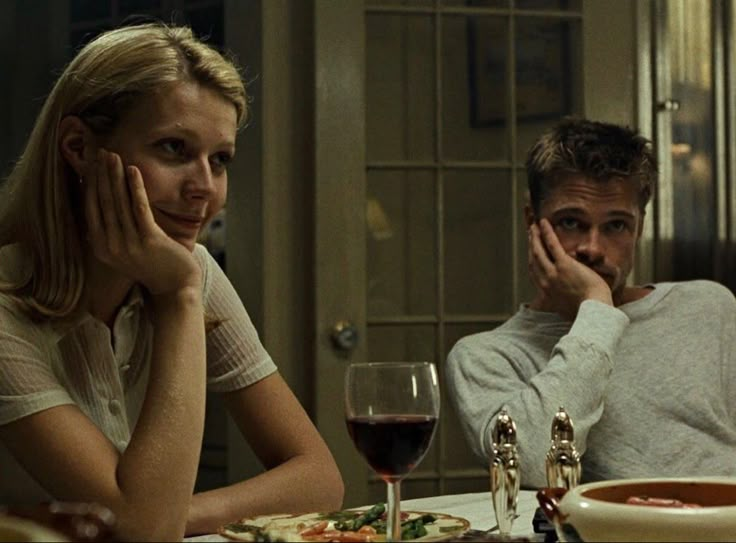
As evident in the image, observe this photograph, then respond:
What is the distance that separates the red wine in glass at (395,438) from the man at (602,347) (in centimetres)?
87

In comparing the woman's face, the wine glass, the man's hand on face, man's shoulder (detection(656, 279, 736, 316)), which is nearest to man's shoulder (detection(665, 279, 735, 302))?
man's shoulder (detection(656, 279, 736, 316))

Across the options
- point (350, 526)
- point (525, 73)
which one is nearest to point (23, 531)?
point (350, 526)

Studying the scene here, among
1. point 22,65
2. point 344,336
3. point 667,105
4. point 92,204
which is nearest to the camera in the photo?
point 92,204

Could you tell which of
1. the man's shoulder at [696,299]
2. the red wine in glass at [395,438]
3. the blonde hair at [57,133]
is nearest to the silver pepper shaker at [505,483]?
the red wine in glass at [395,438]

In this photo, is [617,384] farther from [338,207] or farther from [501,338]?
[338,207]

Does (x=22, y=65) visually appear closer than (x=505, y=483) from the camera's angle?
No

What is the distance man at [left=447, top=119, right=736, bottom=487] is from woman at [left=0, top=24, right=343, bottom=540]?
0.41m

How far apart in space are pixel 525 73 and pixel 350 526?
7.53ft

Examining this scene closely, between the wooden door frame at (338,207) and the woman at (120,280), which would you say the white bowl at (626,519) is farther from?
the wooden door frame at (338,207)

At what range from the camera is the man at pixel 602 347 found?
1.97 m

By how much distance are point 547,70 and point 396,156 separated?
19.8 inches

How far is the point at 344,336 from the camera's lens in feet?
9.88

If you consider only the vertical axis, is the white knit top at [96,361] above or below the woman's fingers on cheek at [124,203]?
below

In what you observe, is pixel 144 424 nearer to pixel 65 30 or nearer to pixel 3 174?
pixel 65 30
